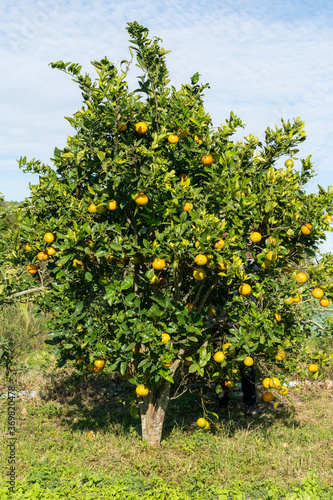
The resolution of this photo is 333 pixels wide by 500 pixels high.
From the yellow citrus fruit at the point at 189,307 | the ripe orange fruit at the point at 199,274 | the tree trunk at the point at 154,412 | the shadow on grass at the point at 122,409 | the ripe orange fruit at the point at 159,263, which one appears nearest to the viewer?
the ripe orange fruit at the point at 159,263

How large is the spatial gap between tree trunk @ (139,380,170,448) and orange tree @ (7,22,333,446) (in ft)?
0.05

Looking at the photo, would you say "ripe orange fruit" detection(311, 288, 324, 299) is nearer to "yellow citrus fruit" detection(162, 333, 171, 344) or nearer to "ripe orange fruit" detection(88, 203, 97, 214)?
"yellow citrus fruit" detection(162, 333, 171, 344)

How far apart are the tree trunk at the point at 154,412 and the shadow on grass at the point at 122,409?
15 centimetres

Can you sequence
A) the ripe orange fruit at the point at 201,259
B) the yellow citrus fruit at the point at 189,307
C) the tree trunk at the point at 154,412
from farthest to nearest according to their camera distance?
the tree trunk at the point at 154,412, the yellow citrus fruit at the point at 189,307, the ripe orange fruit at the point at 201,259

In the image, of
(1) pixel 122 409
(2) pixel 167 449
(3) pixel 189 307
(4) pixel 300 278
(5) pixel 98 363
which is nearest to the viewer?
(4) pixel 300 278

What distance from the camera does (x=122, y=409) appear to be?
240 inches

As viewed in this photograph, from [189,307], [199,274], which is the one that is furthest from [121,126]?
[189,307]

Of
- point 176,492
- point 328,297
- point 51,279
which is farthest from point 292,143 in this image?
point 176,492

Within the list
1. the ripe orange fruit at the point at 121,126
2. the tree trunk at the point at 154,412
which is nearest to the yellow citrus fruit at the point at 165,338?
the tree trunk at the point at 154,412

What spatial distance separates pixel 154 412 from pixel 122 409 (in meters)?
1.44

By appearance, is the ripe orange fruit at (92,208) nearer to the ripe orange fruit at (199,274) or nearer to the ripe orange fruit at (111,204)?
the ripe orange fruit at (111,204)

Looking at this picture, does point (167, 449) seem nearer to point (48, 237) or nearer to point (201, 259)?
point (201, 259)

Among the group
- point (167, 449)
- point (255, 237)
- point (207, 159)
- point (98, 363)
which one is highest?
point (207, 159)

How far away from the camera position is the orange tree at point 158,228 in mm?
3918
